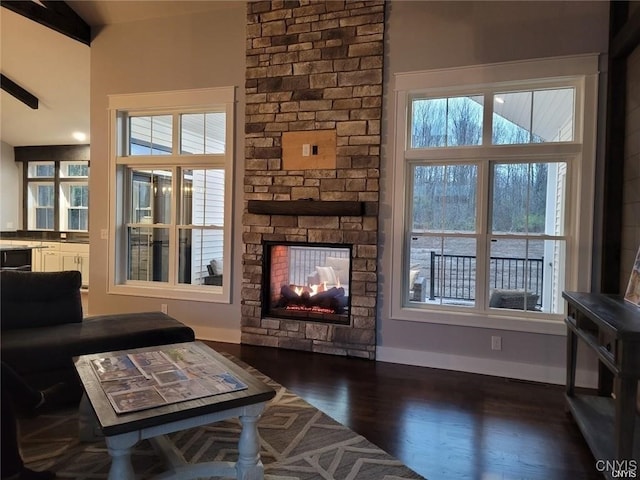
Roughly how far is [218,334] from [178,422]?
2967mm

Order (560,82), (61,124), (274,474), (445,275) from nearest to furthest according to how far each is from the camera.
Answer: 1. (274,474)
2. (560,82)
3. (445,275)
4. (61,124)

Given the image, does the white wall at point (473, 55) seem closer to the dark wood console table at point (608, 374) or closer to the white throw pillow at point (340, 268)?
the white throw pillow at point (340, 268)

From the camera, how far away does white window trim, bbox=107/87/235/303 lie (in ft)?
15.0

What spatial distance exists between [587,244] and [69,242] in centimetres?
807

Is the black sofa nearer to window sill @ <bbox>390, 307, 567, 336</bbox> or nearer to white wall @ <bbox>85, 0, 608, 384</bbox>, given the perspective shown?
white wall @ <bbox>85, 0, 608, 384</bbox>

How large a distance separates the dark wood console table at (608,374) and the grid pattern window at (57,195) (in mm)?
8364

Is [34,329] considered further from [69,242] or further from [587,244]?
[69,242]

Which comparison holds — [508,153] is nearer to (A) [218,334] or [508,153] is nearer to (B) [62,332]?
(A) [218,334]

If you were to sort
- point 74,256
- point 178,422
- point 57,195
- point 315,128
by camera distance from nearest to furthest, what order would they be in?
point 178,422 < point 315,128 < point 74,256 < point 57,195

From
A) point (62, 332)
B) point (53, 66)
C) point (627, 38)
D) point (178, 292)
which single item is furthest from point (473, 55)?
point (53, 66)

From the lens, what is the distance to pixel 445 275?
404cm

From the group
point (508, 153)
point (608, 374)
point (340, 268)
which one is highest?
point (508, 153)

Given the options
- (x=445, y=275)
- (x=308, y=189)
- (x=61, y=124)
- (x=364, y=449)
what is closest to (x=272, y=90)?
(x=308, y=189)

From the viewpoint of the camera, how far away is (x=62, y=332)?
2906 millimetres
